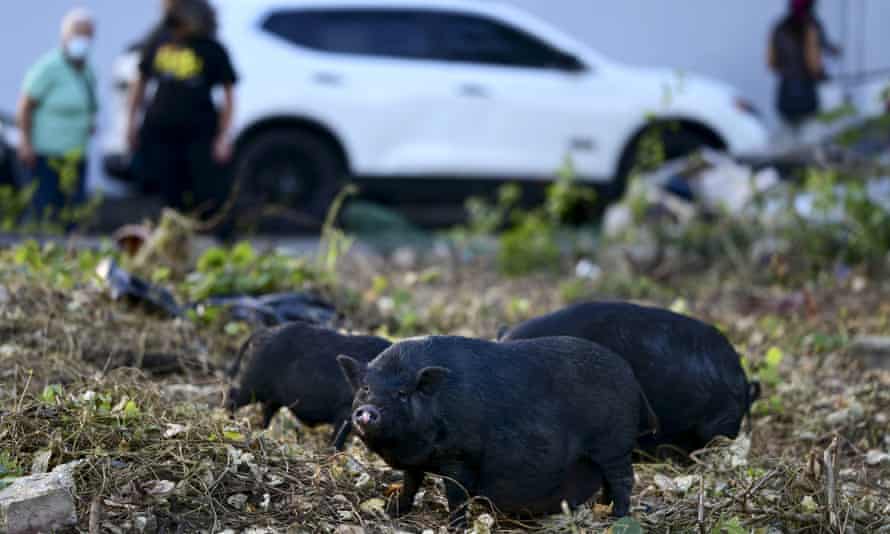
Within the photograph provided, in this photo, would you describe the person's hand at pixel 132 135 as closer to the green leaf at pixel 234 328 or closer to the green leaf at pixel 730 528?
the green leaf at pixel 234 328

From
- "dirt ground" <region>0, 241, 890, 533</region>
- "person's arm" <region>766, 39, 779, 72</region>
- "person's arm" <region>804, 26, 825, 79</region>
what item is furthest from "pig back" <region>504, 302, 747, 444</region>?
"person's arm" <region>766, 39, 779, 72</region>

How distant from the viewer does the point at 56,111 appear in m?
9.78

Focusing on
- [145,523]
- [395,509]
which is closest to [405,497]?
[395,509]

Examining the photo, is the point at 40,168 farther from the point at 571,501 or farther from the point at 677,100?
the point at 571,501

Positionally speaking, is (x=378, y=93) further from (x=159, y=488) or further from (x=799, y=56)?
(x=159, y=488)

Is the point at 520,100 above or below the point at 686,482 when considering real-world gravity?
above

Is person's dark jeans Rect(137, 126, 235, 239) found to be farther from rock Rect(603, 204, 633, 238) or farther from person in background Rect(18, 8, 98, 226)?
rock Rect(603, 204, 633, 238)

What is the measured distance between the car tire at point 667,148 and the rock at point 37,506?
10079 mm

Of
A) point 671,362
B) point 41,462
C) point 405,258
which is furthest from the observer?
point 405,258

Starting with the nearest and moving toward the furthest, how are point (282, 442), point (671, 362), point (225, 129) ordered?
point (282, 442)
point (671, 362)
point (225, 129)

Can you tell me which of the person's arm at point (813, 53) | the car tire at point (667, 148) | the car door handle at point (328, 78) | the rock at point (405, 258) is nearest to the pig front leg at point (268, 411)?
the rock at point (405, 258)

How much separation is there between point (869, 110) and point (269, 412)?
946 centimetres

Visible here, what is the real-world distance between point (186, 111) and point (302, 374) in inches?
198

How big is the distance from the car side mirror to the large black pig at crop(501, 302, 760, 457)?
8.83 m
